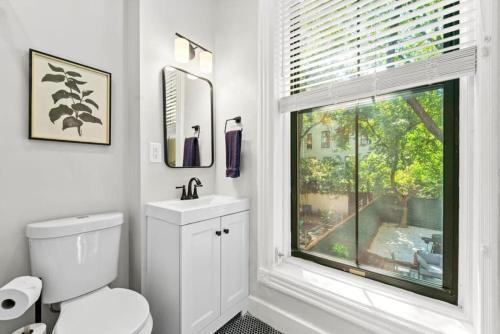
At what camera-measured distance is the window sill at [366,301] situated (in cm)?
107

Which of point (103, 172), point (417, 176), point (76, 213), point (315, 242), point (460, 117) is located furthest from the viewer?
point (315, 242)

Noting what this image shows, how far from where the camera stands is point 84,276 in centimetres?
122

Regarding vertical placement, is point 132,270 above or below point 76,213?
below

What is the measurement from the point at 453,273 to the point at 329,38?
1.45 meters

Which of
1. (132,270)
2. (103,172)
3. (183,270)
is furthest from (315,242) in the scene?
(103,172)

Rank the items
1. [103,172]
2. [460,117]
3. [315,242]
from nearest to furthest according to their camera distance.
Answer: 1. [460,117]
2. [103,172]
3. [315,242]

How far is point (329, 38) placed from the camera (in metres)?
1.41

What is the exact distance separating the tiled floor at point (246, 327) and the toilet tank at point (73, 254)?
0.82 m

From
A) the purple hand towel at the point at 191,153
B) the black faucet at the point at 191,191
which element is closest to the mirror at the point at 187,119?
the purple hand towel at the point at 191,153

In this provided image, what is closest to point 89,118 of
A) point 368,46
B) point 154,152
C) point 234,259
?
point 154,152

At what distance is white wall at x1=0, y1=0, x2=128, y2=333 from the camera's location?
1134 mm

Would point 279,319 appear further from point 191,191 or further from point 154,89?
point 154,89

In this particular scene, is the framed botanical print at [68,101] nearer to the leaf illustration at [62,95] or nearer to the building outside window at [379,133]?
the leaf illustration at [62,95]

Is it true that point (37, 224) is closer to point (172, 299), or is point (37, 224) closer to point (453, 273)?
point (172, 299)
